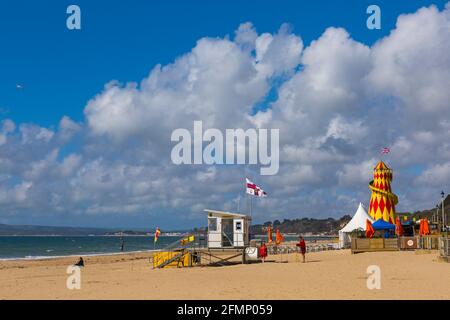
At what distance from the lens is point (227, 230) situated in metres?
31.8

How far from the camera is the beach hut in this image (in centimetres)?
3157

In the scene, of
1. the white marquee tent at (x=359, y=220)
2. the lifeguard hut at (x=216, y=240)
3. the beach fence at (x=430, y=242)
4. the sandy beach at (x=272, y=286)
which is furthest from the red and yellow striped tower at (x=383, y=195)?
the sandy beach at (x=272, y=286)

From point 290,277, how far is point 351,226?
29907 mm

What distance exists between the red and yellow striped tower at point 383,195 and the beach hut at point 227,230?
22218mm

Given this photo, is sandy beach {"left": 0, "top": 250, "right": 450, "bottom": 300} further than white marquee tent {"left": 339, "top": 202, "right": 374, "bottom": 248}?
No

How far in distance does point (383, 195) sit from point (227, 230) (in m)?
23.1

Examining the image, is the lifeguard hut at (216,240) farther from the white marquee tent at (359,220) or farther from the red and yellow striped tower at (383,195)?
the red and yellow striped tower at (383,195)

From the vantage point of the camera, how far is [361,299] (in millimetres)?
15461

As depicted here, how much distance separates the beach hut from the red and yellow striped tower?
72.9 ft

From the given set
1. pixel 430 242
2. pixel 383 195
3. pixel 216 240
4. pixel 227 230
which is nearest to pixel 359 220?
pixel 383 195

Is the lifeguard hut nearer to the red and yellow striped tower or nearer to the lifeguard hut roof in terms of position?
the lifeguard hut roof

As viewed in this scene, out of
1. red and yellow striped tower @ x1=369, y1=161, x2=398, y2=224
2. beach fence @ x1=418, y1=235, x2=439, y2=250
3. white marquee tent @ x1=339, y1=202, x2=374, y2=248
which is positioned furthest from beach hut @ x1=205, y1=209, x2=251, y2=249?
red and yellow striped tower @ x1=369, y1=161, x2=398, y2=224

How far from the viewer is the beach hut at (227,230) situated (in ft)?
104
